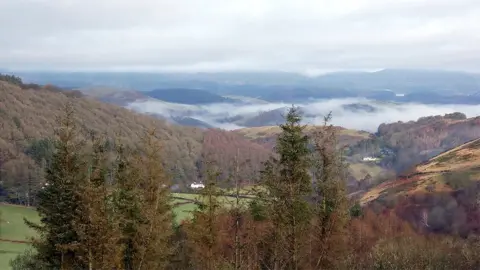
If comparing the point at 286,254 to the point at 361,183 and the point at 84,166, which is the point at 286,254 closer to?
the point at 84,166

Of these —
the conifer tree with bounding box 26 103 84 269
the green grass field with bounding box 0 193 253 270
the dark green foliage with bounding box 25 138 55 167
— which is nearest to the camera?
the conifer tree with bounding box 26 103 84 269

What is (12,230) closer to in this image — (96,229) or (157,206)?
(157,206)

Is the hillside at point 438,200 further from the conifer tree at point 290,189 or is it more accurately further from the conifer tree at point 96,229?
the conifer tree at point 96,229

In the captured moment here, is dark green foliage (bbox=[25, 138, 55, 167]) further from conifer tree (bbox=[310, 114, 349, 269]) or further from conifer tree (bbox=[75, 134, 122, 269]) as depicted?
conifer tree (bbox=[75, 134, 122, 269])

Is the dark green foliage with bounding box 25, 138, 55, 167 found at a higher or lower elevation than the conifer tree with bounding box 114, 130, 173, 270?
lower

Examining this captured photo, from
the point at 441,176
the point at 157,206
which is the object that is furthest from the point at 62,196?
the point at 441,176

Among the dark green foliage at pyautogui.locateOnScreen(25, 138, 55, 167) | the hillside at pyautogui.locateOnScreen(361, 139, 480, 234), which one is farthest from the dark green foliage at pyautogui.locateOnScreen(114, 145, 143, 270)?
the dark green foliage at pyautogui.locateOnScreen(25, 138, 55, 167)
